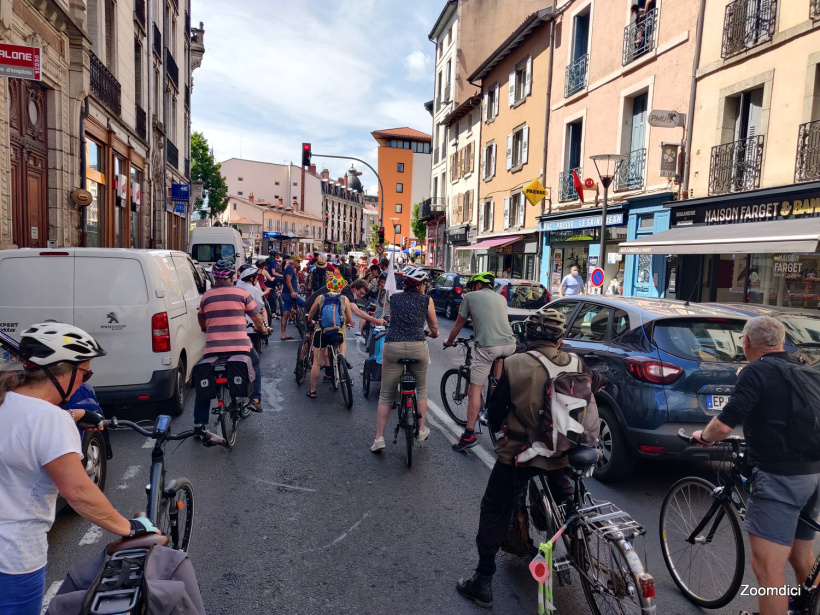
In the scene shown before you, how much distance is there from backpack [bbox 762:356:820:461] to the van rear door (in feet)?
18.5

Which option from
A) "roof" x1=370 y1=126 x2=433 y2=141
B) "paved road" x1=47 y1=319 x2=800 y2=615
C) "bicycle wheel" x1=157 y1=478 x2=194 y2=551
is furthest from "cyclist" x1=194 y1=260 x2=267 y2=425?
"roof" x1=370 y1=126 x2=433 y2=141

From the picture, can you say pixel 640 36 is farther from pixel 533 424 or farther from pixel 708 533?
pixel 533 424

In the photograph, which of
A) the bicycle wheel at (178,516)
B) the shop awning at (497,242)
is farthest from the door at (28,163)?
the shop awning at (497,242)

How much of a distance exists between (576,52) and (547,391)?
2038cm

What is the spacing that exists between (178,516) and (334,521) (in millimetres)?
1271

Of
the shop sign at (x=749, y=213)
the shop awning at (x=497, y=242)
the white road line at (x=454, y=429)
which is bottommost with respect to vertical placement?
the white road line at (x=454, y=429)

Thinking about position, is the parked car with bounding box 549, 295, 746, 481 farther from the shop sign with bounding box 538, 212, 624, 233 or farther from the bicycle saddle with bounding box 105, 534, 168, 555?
the shop sign with bounding box 538, 212, 624, 233

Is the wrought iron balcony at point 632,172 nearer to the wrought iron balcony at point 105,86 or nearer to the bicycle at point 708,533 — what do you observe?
the wrought iron balcony at point 105,86

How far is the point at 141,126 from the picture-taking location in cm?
2119

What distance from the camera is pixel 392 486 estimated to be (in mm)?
4969

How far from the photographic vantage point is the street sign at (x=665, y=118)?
1390cm

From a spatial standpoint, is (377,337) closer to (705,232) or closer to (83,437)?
(83,437)

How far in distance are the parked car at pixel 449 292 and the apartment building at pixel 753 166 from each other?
5350 mm

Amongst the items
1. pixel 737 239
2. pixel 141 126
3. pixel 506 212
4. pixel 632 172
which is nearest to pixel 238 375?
pixel 737 239
